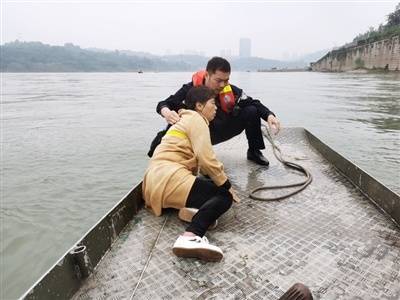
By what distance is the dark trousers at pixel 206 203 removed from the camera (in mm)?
2344

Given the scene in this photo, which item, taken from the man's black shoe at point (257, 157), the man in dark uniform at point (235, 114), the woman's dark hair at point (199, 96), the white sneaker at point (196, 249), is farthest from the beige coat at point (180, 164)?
the man's black shoe at point (257, 157)

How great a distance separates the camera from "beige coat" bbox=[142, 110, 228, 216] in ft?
8.28

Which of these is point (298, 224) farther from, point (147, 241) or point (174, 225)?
point (147, 241)

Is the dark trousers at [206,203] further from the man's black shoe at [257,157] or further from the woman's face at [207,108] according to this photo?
the man's black shoe at [257,157]

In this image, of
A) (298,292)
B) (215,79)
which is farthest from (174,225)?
(215,79)

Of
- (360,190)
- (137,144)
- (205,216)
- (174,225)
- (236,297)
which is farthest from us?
(137,144)

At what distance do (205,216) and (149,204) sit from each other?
673 millimetres

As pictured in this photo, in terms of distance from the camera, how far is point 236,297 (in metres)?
1.87

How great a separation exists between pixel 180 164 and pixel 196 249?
0.75m

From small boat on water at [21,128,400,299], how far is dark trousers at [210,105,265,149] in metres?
1.11

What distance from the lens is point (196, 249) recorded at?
214cm

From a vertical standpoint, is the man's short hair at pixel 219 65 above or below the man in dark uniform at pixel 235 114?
above

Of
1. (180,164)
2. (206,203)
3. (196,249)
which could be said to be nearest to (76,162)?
(180,164)

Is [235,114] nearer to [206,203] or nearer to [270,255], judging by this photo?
[206,203]
